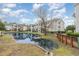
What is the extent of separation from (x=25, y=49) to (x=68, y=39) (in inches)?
14.2

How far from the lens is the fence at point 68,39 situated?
1.49 meters

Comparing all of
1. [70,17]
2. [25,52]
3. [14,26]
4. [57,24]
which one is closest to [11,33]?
[14,26]

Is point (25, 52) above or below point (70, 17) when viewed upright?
below

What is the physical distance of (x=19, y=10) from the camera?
1492mm

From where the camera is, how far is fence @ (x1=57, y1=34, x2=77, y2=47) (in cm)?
149

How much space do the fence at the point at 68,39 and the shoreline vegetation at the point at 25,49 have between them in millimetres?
30

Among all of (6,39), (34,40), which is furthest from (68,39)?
(6,39)

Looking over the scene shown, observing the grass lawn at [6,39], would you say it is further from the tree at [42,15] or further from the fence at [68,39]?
the fence at [68,39]

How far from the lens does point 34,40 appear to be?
150 centimetres

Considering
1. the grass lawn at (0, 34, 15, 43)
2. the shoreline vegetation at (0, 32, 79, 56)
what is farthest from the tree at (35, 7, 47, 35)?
the grass lawn at (0, 34, 15, 43)

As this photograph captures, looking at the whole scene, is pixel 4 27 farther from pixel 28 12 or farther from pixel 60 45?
pixel 60 45

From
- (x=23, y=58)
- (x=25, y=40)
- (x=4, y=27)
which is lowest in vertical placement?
(x=23, y=58)

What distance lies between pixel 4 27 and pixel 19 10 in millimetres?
185

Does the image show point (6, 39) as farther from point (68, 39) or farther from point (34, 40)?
point (68, 39)
